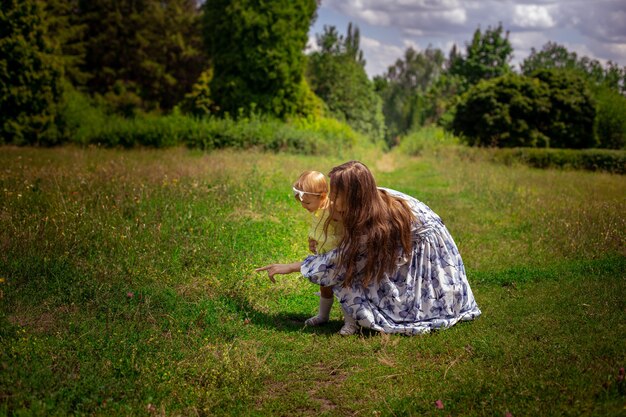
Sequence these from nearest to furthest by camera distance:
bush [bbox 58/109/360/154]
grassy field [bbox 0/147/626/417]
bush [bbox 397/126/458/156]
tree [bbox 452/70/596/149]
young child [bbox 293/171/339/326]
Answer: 1. grassy field [bbox 0/147/626/417]
2. young child [bbox 293/171/339/326]
3. bush [bbox 58/109/360/154]
4. tree [bbox 452/70/596/149]
5. bush [bbox 397/126/458/156]

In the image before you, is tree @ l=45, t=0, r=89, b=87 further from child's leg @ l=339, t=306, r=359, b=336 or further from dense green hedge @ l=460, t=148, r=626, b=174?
child's leg @ l=339, t=306, r=359, b=336

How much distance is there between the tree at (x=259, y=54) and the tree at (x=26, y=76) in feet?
22.6

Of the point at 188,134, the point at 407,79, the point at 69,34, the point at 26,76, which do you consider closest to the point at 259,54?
the point at 188,134

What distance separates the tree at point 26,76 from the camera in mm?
18922

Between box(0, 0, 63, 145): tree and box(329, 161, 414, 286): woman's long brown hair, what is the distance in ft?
57.9

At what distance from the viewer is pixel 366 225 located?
505 cm

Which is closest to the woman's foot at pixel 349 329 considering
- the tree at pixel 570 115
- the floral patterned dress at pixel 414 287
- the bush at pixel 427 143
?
the floral patterned dress at pixel 414 287

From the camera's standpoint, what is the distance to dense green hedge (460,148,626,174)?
1869 cm

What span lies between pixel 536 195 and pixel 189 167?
7.86 m

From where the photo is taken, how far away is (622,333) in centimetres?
466

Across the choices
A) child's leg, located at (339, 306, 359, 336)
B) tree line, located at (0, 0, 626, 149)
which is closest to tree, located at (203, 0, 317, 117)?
tree line, located at (0, 0, 626, 149)

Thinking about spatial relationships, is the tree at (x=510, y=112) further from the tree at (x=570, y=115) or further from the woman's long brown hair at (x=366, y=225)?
the woman's long brown hair at (x=366, y=225)

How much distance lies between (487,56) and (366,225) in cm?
4987

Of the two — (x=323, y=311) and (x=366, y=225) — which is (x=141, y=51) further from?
(x=366, y=225)
